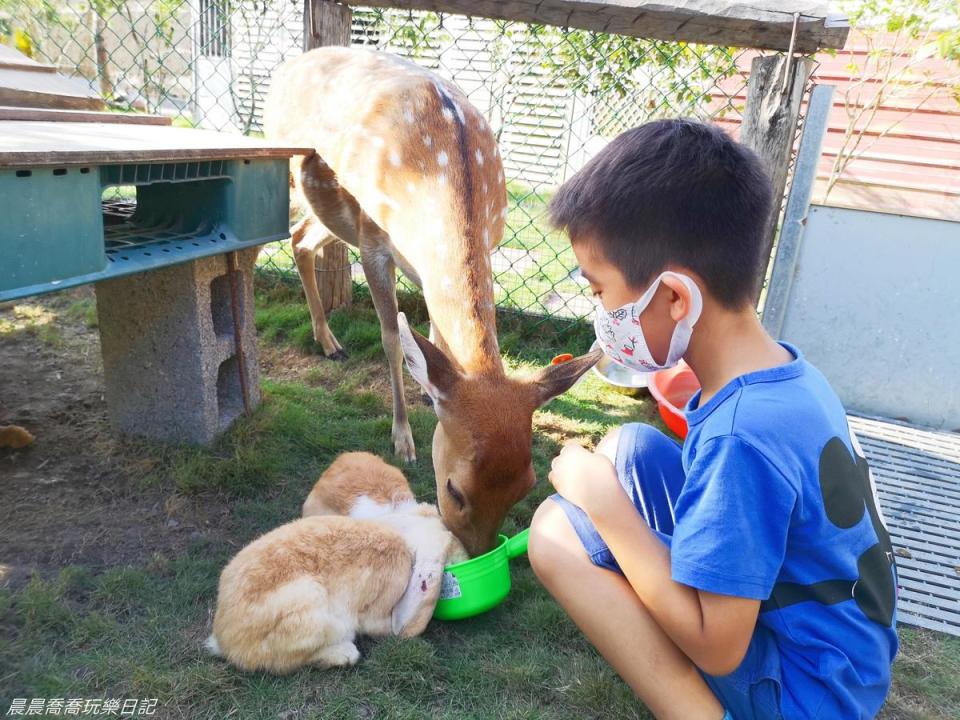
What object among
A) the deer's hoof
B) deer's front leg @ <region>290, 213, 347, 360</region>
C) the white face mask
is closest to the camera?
the white face mask

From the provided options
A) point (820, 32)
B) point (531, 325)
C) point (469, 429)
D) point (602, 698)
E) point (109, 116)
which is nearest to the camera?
point (602, 698)

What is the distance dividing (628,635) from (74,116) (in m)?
3.10

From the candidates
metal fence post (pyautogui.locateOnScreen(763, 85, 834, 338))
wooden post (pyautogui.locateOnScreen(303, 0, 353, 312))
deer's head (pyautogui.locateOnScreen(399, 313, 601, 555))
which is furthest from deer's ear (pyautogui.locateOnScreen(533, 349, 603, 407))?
wooden post (pyautogui.locateOnScreen(303, 0, 353, 312))

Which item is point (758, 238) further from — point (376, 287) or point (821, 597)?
point (376, 287)

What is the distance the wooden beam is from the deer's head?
2389 mm

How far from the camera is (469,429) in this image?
8.57 ft

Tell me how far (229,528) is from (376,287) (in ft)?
4.85

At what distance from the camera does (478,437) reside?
8.45 ft

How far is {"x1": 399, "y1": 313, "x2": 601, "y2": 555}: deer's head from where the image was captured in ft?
8.39

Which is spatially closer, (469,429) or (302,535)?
(302,535)

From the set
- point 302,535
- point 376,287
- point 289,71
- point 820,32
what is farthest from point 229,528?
point 820,32

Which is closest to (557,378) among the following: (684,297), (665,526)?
(665,526)

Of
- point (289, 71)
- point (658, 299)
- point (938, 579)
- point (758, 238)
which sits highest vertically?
point (289, 71)

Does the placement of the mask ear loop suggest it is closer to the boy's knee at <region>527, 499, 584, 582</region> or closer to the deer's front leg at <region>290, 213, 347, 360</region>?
the boy's knee at <region>527, 499, 584, 582</region>
